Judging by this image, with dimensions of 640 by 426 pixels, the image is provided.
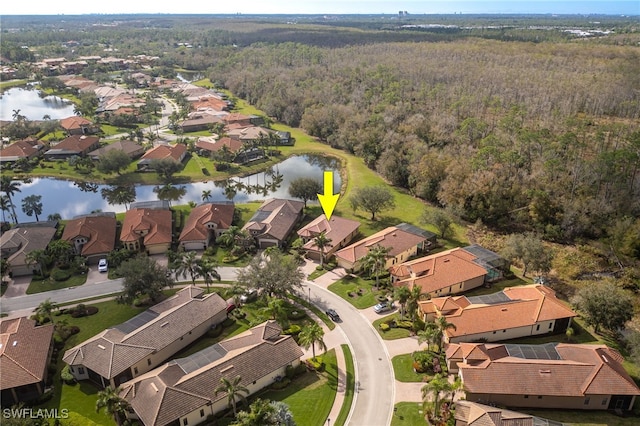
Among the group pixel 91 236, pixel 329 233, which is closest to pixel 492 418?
pixel 329 233

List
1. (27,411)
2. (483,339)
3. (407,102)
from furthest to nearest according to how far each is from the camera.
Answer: (407,102), (483,339), (27,411)

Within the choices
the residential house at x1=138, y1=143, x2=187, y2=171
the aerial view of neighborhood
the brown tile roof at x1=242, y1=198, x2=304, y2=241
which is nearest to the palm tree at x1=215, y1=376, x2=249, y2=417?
the aerial view of neighborhood

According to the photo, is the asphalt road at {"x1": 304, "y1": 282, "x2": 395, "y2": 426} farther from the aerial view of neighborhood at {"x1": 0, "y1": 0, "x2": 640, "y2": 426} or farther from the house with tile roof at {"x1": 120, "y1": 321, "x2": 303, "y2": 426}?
the house with tile roof at {"x1": 120, "y1": 321, "x2": 303, "y2": 426}

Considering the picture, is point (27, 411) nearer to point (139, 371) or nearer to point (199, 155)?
point (139, 371)

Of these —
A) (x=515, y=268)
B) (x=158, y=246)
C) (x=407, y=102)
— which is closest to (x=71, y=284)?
(x=158, y=246)

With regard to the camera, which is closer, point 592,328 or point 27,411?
point 27,411
